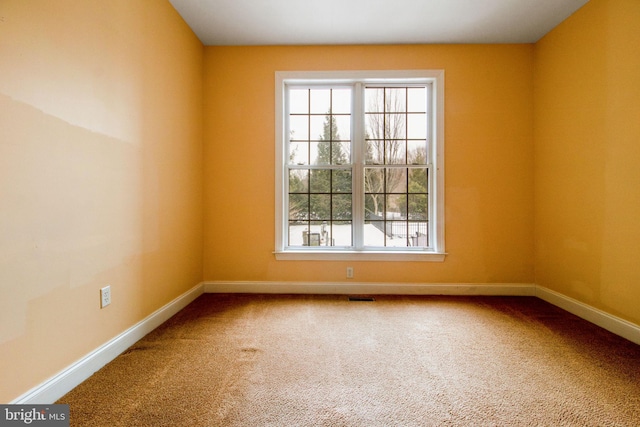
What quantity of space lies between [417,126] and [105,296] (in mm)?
3328

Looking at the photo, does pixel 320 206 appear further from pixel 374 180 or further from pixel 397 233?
pixel 397 233

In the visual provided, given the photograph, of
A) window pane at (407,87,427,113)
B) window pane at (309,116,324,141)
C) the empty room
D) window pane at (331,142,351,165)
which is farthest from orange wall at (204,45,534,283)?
window pane at (331,142,351,165)

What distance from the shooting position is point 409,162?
338cm

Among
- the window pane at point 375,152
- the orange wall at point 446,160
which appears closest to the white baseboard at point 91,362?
the orange wall at point 446,160

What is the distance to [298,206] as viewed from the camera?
11.2ft

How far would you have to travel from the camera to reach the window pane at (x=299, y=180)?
3.40 m

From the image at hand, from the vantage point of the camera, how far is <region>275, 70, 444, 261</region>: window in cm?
337

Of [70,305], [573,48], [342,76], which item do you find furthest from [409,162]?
[70,305]

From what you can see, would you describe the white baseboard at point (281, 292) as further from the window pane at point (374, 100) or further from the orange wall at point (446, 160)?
the window pane at point (374, 100)

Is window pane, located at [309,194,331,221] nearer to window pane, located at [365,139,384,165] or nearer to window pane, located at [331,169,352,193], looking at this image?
window pane, located at [331,169,352,193]

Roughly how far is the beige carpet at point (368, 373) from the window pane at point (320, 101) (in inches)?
88.8

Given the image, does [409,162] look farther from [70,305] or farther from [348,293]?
[70,305]

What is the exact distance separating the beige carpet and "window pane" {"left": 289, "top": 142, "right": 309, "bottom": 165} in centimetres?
169

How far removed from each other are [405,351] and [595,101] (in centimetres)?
268
